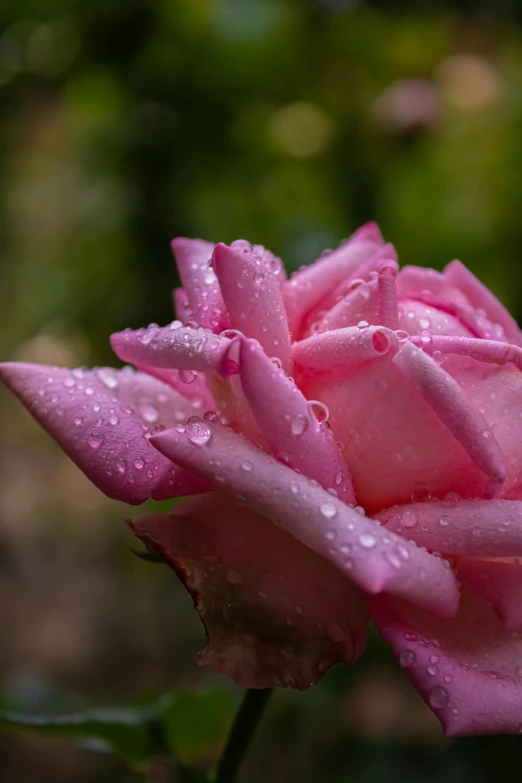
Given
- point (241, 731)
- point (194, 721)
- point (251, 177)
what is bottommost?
point (194, 721)

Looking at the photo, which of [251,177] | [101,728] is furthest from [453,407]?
[251,177]

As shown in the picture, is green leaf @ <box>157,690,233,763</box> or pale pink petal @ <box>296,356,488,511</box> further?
green leaf @ <box>157,690,233,763</box>

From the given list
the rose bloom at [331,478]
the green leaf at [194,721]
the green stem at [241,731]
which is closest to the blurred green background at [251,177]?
the green leaf at [194,721]

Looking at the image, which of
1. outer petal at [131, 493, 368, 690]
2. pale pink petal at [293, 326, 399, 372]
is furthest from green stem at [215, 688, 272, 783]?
pale pink petal at [293, 326, 399, 372]

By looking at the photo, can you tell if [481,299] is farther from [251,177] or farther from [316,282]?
[251,177]

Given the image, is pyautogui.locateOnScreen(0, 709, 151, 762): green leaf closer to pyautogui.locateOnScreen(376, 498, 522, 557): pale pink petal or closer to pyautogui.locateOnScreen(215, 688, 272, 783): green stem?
pyautogui.locateOnScreen(215, 688, 272, 783): green stem

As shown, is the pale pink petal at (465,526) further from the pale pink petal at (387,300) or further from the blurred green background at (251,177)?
the blurred green background at (251,177)
